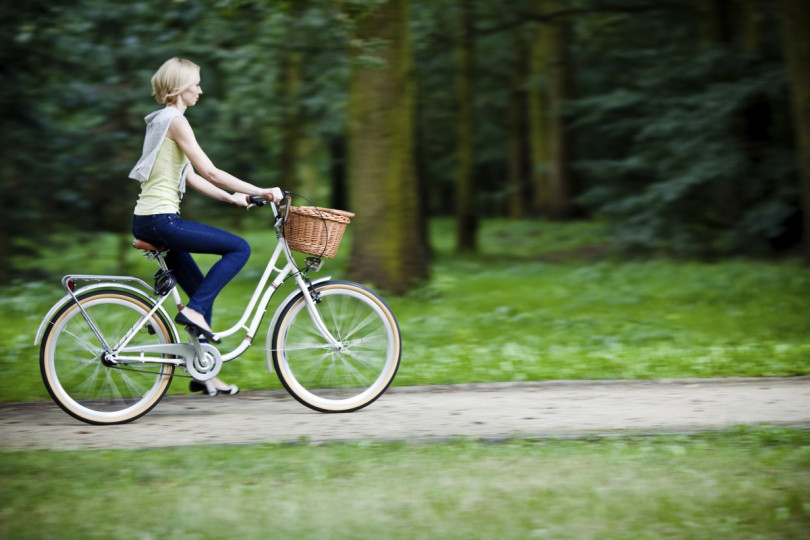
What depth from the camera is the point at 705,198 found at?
17047mm

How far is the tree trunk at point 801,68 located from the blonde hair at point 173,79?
10400 millimetres

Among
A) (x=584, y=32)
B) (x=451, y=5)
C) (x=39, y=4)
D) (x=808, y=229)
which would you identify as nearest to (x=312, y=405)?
(x=39, y=4)

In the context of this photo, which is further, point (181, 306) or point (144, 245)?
point (181, 306)

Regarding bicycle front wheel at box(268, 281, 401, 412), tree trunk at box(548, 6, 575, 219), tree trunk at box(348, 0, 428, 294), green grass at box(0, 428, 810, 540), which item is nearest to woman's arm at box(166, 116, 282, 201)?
bicycle front wheel at box(268, 281, 401, 412)

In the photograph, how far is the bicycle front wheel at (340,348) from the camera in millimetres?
5910

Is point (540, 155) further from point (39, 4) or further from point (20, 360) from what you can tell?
point (20, 360)

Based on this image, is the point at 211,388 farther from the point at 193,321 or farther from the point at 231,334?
the point at 193,321

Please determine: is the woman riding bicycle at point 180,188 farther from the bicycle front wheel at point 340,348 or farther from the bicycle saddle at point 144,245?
the bicycle front wheel at point 340,348

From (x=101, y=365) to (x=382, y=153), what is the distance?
19.1 ft

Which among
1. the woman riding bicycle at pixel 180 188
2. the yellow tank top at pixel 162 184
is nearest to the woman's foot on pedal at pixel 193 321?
the woman riding bicycle at pixel 180 188

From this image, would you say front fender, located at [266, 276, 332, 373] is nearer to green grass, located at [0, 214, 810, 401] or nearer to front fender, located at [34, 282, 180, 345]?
front fender, located at [34, 282, 180, 345]

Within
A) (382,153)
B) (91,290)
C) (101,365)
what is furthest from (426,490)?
(382,153)

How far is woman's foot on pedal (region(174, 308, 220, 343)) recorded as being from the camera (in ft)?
18.7

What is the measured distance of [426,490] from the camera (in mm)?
4238
